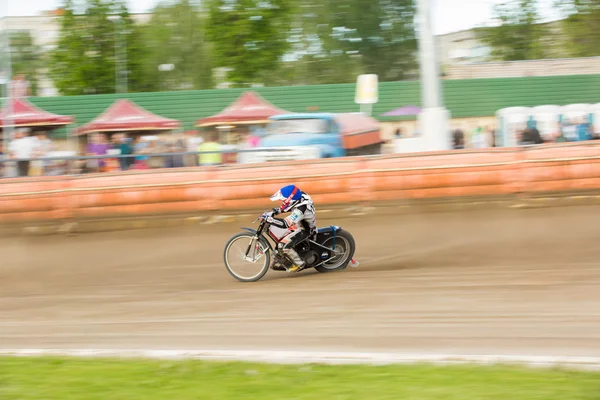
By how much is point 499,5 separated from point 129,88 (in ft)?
97.6

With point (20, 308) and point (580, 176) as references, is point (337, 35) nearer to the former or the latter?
point (580, 176)

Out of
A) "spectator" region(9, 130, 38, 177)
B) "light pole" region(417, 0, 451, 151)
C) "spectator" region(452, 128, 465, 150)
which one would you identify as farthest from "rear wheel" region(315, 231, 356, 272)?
"spectator" region(452, 128, 465, 150)

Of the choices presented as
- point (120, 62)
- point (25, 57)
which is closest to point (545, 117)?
point (120, 62)

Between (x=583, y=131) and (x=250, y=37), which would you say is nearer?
(x=583, y=131)

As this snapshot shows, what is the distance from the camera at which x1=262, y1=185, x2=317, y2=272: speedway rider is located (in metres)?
12.0

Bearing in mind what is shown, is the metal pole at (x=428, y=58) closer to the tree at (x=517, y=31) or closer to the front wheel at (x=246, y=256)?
the front wheel at (x=246, y=256)

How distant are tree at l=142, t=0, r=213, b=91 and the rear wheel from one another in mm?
43215

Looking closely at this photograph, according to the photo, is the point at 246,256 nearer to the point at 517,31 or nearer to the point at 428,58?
the point at 428,58

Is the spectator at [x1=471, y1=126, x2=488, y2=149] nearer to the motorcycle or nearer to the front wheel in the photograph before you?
the motorcycle

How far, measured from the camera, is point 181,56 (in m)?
56.8

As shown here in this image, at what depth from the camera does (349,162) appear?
15523 mm

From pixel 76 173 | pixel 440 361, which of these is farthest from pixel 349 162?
pixel 440 361

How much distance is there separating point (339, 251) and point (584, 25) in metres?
44.6

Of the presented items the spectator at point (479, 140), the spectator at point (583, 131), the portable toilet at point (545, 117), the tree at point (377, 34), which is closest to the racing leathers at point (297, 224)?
the spectator at point (583, 131)
